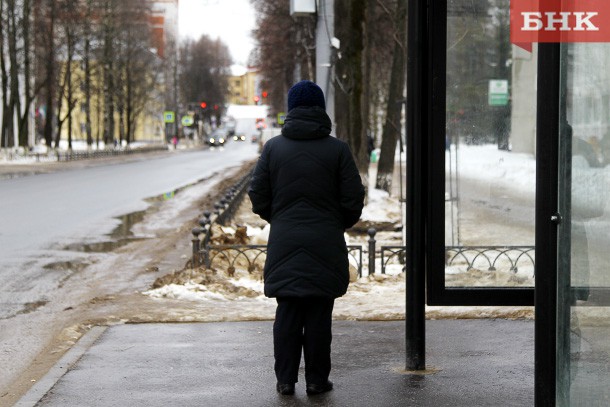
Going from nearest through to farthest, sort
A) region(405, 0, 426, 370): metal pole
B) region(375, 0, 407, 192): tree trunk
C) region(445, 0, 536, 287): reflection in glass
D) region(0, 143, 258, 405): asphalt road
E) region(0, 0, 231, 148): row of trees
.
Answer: region(405, 0, 426, 370): metal pole
region(445, 0, 536, 287): reflection in glass
region(0, 143, 258, 405): asphalt road
region(375, 0, 407, 192): tree trunk
region(0, 0, 231, 148): row of trees

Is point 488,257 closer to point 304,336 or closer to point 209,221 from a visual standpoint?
point 304,336

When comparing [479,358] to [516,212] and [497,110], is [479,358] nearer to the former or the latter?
[516,212]

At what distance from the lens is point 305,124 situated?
6.41 metres

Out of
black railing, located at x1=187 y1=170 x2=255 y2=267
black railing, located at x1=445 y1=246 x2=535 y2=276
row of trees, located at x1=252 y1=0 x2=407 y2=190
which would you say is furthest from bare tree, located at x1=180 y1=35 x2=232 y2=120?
black railing, located at x1=445 y1=246 x2=535 y2=276

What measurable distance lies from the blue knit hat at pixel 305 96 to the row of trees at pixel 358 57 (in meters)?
7.23

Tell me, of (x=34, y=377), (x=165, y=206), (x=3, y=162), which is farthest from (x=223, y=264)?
(x=3, y=162)

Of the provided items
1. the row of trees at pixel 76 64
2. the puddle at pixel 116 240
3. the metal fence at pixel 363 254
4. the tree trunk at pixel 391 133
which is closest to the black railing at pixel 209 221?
the metal fence at pixel 363 254

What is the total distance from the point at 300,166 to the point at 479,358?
208 cm

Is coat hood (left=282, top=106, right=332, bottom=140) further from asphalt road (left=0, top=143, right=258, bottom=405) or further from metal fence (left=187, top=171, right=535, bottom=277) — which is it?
asphalt road (left=0, top=143, right=258, bottom=405)

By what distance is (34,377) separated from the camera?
24.4 ft

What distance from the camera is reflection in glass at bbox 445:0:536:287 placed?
22.7 feet
